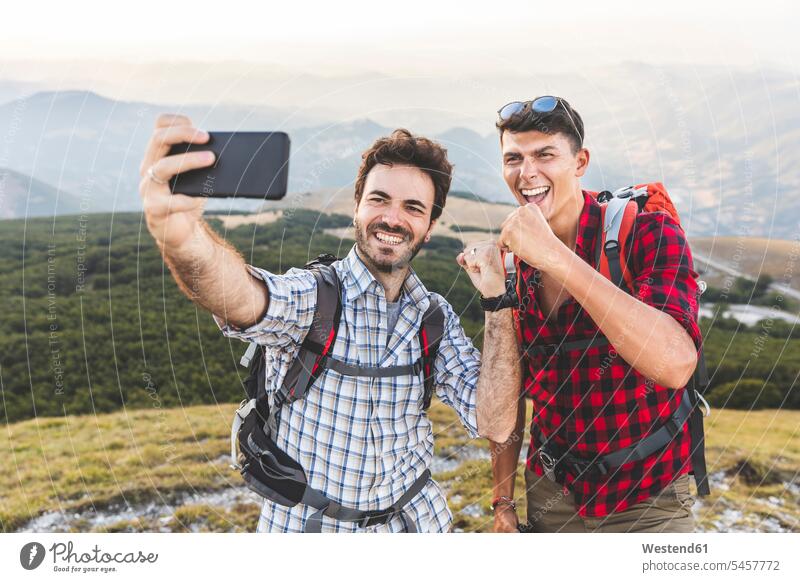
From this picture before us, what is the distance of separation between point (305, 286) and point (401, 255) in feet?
1.65

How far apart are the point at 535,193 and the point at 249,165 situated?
4.45 ft

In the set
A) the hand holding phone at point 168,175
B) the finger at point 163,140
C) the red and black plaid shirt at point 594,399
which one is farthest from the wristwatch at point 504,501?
the finger at point 163,140

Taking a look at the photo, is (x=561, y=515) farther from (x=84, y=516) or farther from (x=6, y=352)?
(x=6, y=352)

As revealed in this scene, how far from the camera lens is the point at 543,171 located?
2740mm

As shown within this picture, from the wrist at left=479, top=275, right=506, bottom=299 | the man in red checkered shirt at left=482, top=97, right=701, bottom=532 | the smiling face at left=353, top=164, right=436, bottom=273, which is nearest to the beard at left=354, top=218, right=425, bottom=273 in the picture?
the smiling face at left=353, top=164, right=436, bottom=273

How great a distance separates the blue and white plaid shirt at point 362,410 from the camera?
2.45m

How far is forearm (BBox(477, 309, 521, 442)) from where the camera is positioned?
2533 millimetres

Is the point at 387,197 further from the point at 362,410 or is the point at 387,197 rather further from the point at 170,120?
the point at 170,120

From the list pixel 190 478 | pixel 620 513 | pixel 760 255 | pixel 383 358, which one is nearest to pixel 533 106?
pixel 383 358

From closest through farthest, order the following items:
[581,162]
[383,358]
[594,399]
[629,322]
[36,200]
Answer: [629,322], [383,358], [594,399], [581,162], [36,200]

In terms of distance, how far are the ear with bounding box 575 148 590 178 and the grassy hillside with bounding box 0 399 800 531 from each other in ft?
9.04

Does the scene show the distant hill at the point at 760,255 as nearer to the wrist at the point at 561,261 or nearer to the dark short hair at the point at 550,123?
the dark short hair at the point at 550,123

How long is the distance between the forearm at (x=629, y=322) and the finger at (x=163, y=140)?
1268 mm
